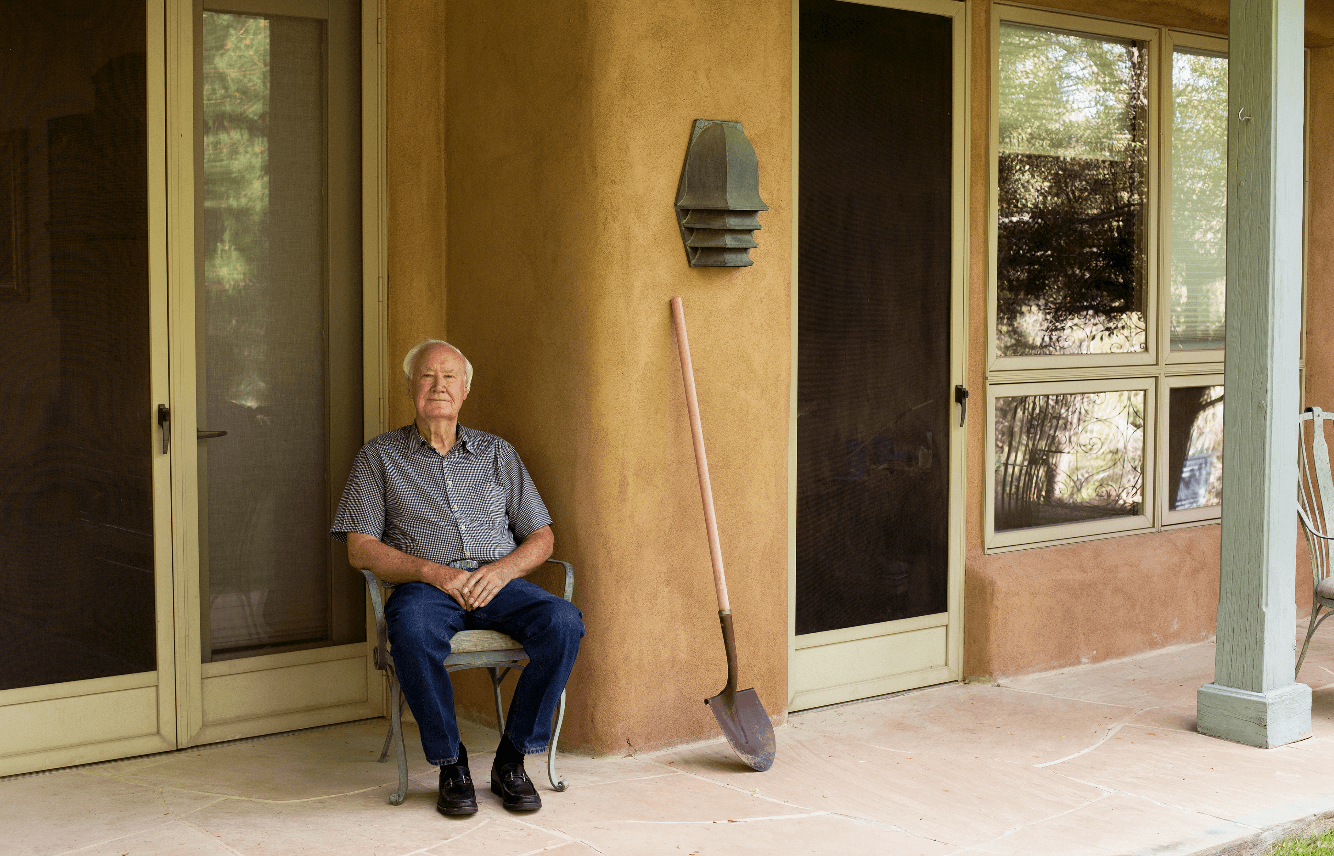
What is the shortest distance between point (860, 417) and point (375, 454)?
1.77 meters

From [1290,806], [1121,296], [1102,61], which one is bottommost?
[1290,806]

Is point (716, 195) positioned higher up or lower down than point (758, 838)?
higher up

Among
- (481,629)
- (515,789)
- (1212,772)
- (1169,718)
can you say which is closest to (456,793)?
(515,789)

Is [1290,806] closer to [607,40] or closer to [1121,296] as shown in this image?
[1121,296]

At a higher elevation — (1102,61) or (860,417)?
(1102,61)

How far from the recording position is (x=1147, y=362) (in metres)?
5.58

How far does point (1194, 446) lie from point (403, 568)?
368 cm

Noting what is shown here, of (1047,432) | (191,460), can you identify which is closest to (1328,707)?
(1047,432)

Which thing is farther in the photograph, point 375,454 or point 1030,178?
point 1030,178

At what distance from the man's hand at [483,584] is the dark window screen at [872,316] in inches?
48.8

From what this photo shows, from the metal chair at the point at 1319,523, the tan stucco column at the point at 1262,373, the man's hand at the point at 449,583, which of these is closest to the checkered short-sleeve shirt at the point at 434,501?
the man's hand at the point at 449,583

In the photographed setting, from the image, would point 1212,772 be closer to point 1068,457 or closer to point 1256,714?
point 1256,714

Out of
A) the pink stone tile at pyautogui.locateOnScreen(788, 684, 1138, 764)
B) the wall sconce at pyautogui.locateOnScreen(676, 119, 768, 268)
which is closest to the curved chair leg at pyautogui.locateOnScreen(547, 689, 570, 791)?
the pink stone tile at pyautogui.locateOnScreen(788, 684, 1138, 764)

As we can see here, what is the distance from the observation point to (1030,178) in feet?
17.0
